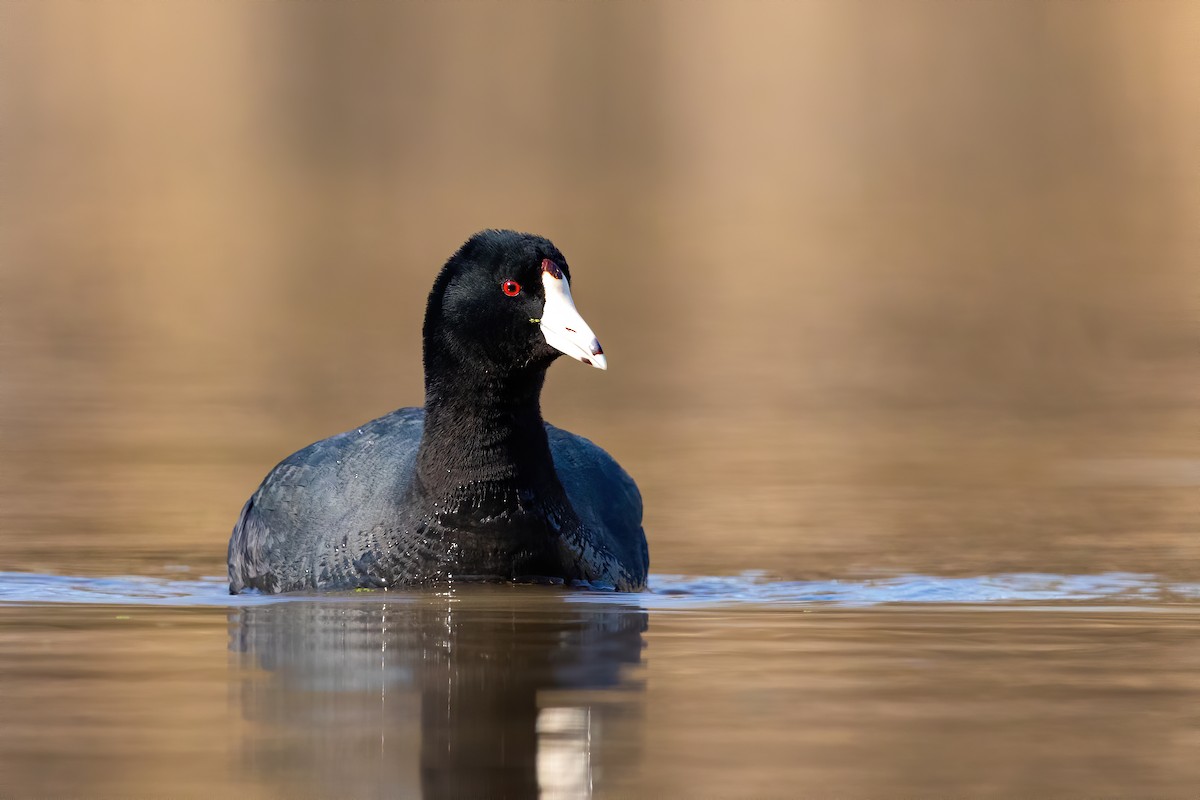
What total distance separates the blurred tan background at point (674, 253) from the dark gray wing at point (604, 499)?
0.50 meters

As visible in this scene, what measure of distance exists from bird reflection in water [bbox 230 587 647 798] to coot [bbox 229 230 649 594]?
30 cm

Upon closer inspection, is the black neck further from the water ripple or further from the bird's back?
the water ripple

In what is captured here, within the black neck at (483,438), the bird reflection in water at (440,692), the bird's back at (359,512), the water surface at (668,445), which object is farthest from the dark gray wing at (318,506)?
the bird reflection in water at (440,692)

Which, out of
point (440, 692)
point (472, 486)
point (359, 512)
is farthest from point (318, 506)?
point (440, 692)

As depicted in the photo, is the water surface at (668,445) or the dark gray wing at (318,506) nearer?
the water surface at (668,445)

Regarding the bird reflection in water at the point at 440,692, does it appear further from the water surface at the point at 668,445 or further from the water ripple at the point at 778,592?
the water ripple at the point at 778,592

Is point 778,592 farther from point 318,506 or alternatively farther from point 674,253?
point 674,253

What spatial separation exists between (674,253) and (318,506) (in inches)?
698

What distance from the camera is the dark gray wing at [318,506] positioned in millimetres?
9188

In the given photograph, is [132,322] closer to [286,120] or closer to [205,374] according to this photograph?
[205,374]

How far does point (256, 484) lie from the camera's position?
12211 mm

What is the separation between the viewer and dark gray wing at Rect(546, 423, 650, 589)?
31.3 ft

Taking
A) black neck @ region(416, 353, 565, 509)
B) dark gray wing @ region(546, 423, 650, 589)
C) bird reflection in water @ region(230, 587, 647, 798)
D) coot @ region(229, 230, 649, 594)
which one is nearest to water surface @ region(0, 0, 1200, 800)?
bird reflection in water @ region(230, 587, 647, 798)

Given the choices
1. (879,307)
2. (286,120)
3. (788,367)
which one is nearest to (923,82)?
(286,120)
